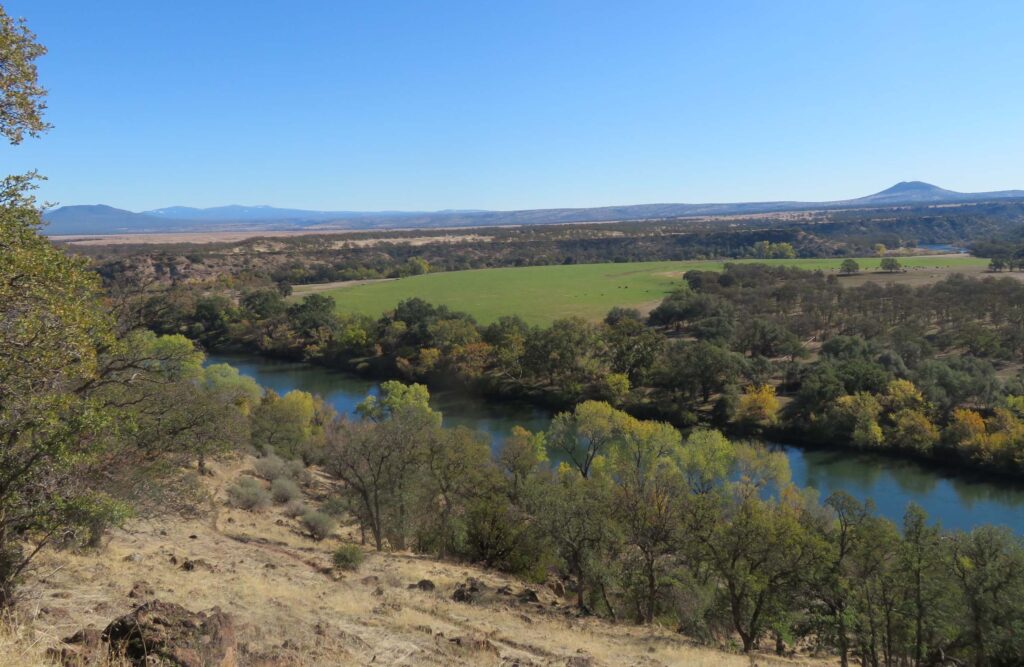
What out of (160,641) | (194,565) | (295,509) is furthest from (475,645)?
(295,509)

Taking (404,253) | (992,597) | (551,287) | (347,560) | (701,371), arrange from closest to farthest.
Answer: (992,597) → (347,560) → (701,371) → (551,287) → (404,253)

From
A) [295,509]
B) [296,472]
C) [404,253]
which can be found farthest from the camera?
[404,253]

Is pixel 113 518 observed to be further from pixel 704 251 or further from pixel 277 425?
pixel 704 251

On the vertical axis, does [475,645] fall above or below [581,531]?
above

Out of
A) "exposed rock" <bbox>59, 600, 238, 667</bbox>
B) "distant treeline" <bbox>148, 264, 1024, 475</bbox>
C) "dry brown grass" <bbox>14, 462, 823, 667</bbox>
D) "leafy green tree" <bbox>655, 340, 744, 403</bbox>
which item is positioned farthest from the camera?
"leafy green tree" <bbox>655, 340, 744, 403</bbox>

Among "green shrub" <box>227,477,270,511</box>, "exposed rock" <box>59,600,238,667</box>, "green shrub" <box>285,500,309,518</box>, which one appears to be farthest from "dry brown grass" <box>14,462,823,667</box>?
"green shrub" <box>285,500,309,518</box>

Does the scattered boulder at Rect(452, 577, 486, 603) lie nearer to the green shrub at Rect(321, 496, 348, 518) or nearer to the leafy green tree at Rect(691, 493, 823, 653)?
the leafy green tree at Rect(691, 493, 823, 653)

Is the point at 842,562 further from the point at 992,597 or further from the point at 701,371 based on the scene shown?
the point at 701,371
